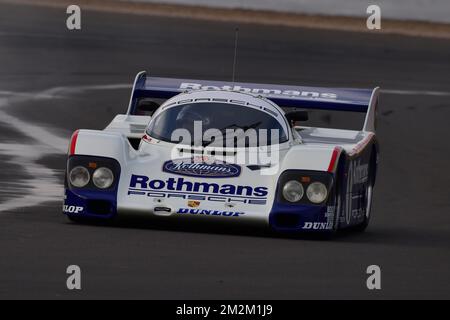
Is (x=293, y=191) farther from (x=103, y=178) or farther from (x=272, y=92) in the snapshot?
(x=272, y=92)

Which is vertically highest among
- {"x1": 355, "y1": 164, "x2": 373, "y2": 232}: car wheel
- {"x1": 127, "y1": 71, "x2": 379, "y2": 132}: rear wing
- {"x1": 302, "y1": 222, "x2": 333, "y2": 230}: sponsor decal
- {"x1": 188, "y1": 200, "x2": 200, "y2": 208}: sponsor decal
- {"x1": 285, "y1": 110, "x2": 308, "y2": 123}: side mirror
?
{"x1": 127, "y1": 71, "x2": 379, "y2": 132}: rear wing

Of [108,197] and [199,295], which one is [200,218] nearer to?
[108,197]

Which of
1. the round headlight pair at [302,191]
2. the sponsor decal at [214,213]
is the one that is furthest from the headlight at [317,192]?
the sponsor decal at [214,213]

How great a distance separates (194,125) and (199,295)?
11.3 ft

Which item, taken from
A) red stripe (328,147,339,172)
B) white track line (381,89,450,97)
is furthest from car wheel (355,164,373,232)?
white track line (381,89,450,97)

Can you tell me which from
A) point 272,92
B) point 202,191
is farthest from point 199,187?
point 272,92

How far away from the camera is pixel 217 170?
1010cm

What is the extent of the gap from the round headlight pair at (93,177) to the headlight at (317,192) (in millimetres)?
1298

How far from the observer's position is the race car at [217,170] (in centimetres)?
992

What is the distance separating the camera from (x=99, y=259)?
8.45 meters

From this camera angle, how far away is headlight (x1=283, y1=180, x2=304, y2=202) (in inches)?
392

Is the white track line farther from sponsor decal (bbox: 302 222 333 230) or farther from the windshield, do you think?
sponsor decal (bbox: 302 222 333 230)

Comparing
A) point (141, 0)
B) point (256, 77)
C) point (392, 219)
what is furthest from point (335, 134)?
point (141, 0)

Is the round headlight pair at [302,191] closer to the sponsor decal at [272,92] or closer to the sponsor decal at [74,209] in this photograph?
the sponsor decal at [74,209]
